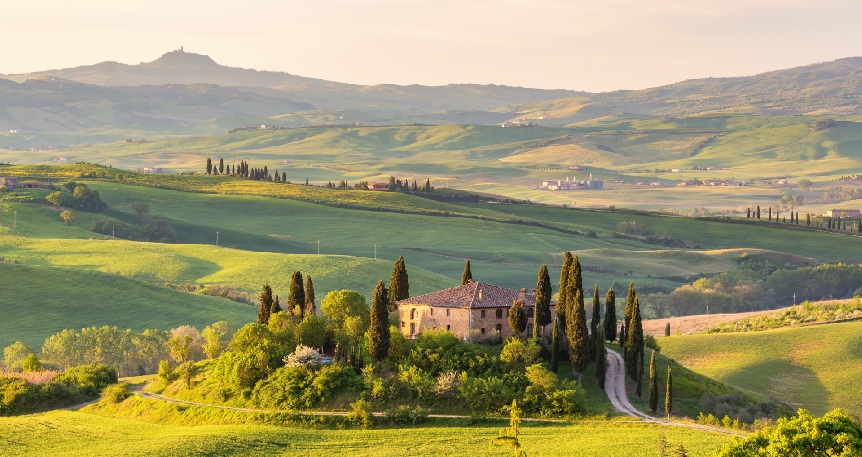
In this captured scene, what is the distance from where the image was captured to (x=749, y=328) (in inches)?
5458

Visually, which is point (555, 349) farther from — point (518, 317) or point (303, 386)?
point (303, 386)

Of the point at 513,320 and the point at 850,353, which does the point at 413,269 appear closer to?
the point at 850,353

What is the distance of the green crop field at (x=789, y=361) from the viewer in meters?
103

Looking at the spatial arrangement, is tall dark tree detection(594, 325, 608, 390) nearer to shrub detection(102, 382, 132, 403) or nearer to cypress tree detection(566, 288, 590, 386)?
cypress tree detection(566, 288, 590, 386)

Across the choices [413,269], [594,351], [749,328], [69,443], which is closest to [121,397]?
[69,443]

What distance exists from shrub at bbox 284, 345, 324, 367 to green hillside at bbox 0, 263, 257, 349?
56497mm

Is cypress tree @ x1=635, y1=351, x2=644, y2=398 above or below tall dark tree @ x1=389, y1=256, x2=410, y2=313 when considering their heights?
below

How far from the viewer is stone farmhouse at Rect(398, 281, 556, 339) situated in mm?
90625

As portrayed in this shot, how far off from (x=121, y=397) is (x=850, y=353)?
66566 millimetres

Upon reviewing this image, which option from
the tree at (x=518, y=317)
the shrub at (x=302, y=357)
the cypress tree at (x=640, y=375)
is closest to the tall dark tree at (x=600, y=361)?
the cypress tree at (x=640, y=375)

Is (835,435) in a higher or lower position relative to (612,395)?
higher

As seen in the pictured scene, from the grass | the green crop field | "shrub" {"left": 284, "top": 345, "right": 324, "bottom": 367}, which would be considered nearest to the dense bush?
"shrub" {"left": 284, "top": 345, "right": 324, "bottom": 367}

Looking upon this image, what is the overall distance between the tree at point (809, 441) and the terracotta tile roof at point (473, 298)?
40.5 metres

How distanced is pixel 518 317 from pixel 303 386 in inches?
670
